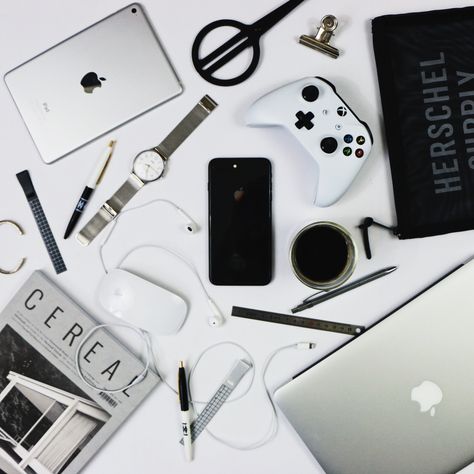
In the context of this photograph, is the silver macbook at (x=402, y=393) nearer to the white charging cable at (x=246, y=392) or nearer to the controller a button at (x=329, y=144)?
the white charging cable at (x=246, y=392)

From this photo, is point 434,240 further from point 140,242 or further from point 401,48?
point 140,242

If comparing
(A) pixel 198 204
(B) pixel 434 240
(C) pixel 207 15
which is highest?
(C) pixel 207 15

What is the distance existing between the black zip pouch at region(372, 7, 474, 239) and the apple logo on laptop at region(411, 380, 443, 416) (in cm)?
22

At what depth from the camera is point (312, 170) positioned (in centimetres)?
81

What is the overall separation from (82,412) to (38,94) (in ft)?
1.63

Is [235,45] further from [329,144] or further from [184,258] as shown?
[184,258]

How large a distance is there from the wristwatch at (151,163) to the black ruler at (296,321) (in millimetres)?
235

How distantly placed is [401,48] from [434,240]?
29 cm

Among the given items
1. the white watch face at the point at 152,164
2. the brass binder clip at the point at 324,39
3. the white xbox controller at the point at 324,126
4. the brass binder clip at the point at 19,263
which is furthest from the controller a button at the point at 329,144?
the brass binder clip at the point at 19,263

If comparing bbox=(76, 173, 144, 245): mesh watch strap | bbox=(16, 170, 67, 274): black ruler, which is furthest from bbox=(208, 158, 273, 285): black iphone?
bbox=(16, 170, 67, 274): black ruler

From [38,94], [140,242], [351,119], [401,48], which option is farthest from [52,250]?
[401,48]

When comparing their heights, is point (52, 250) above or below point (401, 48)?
below

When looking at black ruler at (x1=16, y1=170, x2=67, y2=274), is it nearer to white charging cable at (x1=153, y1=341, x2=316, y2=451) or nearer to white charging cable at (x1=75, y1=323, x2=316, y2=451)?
white charging cable at (x1=75, y1=323, x2=316, y2=451)

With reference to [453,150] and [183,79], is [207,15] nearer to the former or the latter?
[183,79]
